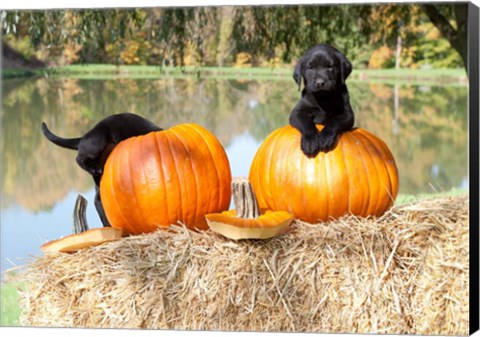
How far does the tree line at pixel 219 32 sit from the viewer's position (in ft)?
21.9

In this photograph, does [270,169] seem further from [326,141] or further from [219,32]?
[219,32]

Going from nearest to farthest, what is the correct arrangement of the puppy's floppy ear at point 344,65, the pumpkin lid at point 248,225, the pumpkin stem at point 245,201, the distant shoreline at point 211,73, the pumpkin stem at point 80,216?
the pumpkin lid at point 248,225, the pumpkin stem at point 245,201, the puppy's floppy ear at point 344,65, the pumpkin stem at point 80,216, the distant shoreline at point 211,73

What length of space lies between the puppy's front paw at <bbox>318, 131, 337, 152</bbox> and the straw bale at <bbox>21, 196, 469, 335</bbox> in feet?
1.39

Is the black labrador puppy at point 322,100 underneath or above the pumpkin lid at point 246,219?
above

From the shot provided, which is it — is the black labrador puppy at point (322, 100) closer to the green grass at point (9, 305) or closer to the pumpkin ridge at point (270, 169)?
the pumpkin ridge at point (270, 169)

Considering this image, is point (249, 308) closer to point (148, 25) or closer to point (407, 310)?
Answer: point (407, 310)

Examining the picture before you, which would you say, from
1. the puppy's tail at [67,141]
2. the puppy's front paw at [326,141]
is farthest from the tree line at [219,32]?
the puppy's front paw at [326,141]

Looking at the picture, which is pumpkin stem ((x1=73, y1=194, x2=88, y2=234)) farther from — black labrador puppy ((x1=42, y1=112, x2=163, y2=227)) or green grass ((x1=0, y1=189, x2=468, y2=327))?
green grass ((x1=0, y1=189, x2=468, y2=327))

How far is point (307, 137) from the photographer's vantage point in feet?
14.0

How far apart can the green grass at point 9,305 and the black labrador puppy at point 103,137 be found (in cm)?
81

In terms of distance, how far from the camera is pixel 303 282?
3.99 meters

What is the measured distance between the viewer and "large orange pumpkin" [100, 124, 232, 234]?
4336 millimetres

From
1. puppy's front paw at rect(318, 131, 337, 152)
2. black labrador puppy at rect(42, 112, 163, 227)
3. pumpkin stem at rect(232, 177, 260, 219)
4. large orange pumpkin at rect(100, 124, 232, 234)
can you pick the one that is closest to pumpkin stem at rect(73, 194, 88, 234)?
black labrador puppy at rect(42, 112, 163, 227)

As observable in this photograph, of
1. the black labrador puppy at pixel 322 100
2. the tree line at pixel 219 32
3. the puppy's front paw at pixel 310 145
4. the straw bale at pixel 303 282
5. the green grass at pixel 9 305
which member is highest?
the tree line at pixel 219 32
